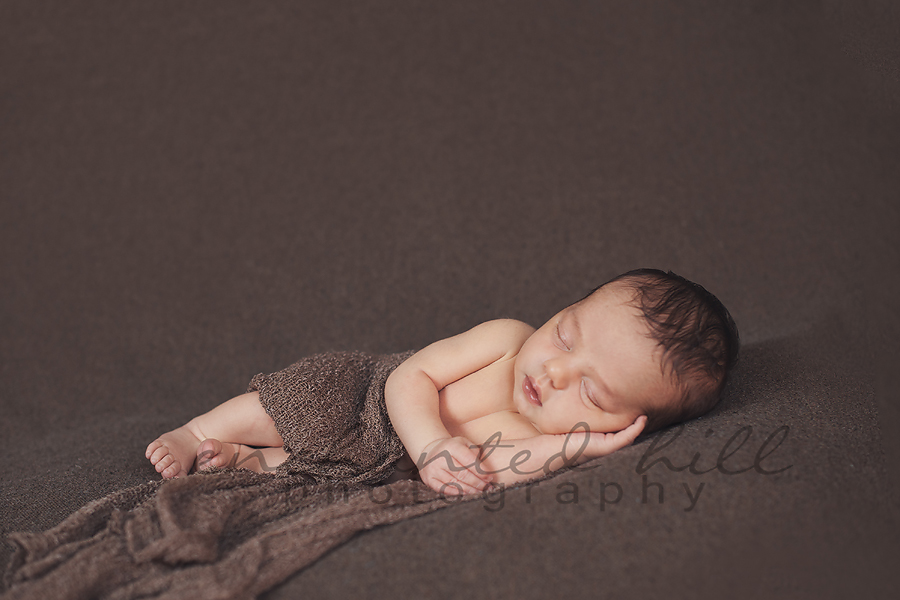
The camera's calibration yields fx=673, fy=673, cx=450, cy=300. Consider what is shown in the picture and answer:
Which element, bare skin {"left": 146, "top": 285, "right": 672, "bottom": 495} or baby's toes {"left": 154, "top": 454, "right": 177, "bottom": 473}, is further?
baby's toes {"left": 154, "top": 454, "right": 177, "bottom": 473}

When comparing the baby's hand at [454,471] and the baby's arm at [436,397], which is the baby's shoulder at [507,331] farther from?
the baby's hand at [454,471]

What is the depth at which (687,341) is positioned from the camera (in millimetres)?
1089

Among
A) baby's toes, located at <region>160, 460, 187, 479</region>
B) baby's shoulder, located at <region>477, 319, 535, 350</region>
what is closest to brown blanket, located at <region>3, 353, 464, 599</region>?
baby's toes, located at <region>160, 460, 187, 479</region>

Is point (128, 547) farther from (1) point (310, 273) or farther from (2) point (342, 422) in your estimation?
(1) point (310, 273)

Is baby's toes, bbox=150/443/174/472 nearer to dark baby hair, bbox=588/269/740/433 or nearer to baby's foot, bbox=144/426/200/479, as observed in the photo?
baby's foot, bbox=144/426/200/479

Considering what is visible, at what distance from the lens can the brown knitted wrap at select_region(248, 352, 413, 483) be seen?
1.25 metres

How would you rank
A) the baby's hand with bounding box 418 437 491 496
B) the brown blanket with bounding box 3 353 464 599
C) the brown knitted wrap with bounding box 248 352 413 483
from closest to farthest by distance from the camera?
the brown blanket with bounding box 3 353 464 599 → the baby's hand with bounding box 418 437 491 496 → the brown knitted wrap with bounding box 248 352 413 483

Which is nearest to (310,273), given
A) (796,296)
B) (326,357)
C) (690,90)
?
(326,357)

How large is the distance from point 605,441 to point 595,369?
0.12 meters

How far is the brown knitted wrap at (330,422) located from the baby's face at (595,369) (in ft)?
1.00

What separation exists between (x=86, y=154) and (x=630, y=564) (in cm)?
190

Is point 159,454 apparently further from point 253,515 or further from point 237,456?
point 253,515

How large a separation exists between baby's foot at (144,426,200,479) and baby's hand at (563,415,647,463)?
0.74 m

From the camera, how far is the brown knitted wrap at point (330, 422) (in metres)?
1.25
